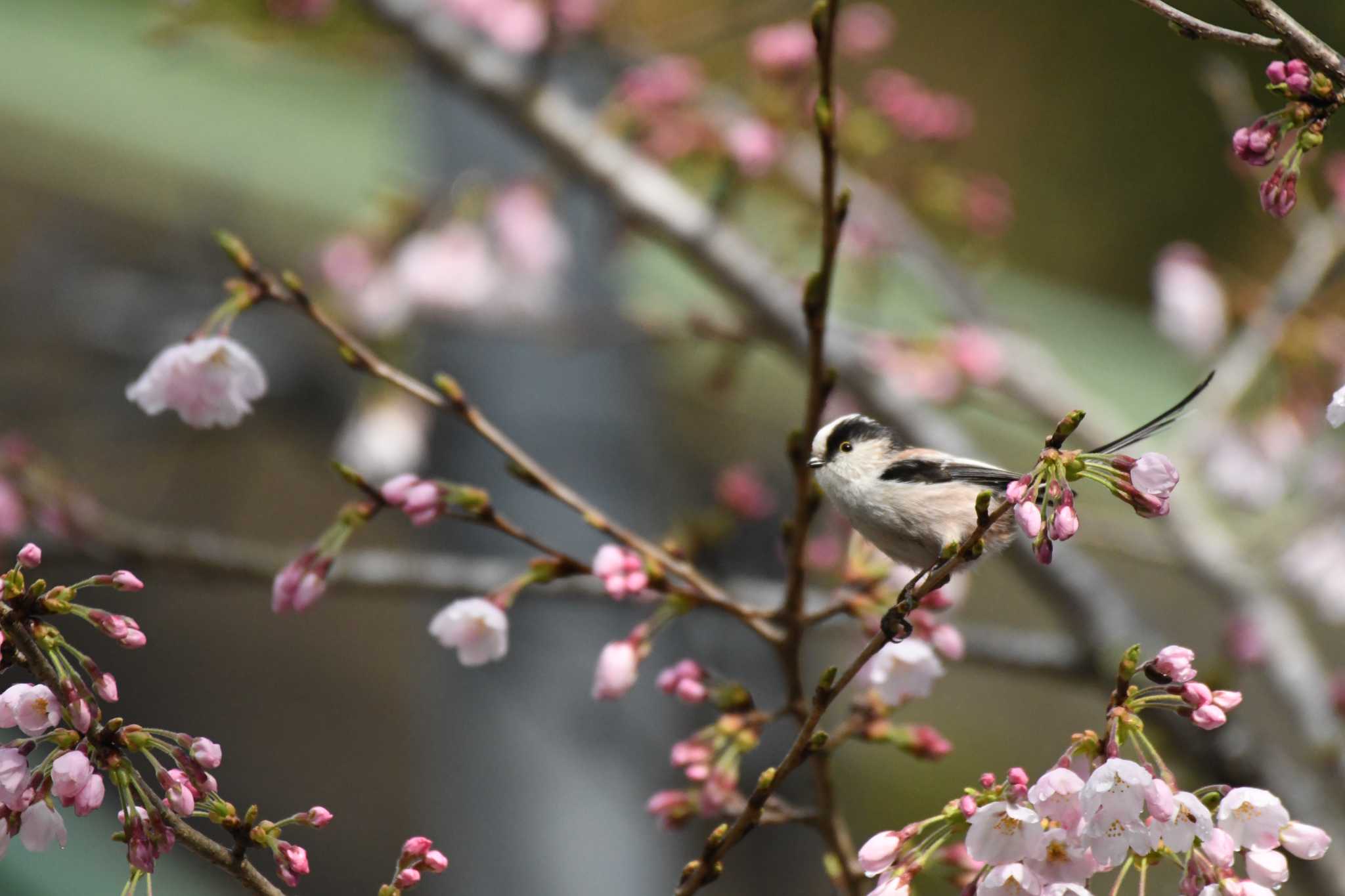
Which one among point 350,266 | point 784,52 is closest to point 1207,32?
point 784,52

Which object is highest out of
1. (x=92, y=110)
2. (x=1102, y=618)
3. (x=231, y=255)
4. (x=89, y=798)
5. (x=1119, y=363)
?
(x=1119, y=363)

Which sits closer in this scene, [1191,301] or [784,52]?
[784,52]

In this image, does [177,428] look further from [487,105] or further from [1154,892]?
[1154,892]

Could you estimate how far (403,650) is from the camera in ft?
7.23

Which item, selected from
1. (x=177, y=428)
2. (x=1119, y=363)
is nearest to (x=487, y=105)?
(x=177, y=428)

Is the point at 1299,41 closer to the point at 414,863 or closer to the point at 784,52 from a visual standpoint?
the point at 414,863

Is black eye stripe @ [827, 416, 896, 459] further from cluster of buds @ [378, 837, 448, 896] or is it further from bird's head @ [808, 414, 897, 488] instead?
cluster of buds @ [378, 837, 448, 896]

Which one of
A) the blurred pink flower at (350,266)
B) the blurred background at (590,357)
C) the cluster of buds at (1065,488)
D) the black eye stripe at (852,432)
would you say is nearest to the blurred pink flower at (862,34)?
the blurred background at (590,357)

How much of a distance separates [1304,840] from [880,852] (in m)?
0.10

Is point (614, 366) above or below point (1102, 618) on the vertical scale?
above

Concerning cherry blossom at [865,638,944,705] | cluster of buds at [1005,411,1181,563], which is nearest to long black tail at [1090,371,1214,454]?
cluster of buds at [1005,411,1181,563]

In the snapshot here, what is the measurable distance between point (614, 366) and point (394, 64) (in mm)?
369

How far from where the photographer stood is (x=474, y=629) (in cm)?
44

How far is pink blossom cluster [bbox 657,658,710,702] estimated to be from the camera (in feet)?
1.37
